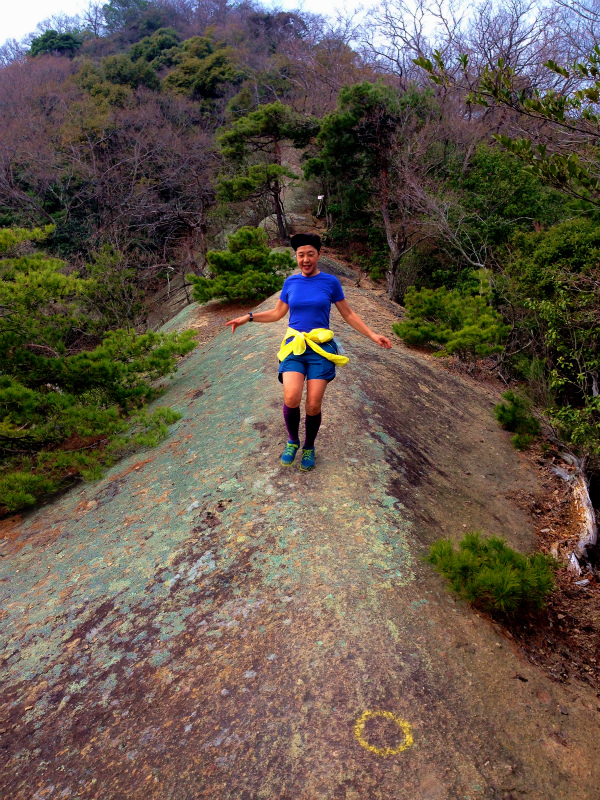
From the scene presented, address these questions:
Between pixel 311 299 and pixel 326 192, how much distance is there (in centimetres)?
1499

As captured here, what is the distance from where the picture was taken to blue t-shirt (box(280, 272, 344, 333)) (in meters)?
3.20

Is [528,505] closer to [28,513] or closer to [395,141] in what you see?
[28,513]

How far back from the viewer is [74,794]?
181 cm

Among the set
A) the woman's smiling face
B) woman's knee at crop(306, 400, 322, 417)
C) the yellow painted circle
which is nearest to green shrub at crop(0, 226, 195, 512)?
woman's knee at crop(306, 400, 322, 417)

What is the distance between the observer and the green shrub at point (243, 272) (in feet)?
28.7

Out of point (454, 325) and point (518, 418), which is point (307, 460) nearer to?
point (518, 418)

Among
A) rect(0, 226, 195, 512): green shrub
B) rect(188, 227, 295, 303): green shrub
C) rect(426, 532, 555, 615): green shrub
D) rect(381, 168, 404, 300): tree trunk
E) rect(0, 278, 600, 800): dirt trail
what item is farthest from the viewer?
rect(381, 168, 404, 300): tree trunk

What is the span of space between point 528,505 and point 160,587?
3225 mm

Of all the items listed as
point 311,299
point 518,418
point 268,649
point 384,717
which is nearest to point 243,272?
point 518,418

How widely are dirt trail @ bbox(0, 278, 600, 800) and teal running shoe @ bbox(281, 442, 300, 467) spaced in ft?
0.20

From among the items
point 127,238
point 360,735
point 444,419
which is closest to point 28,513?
point 360,735

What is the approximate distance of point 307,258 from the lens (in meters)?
3.12

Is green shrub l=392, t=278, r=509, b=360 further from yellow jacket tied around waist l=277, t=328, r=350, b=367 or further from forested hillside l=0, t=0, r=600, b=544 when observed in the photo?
yellow jacket tied around waist l=277, t=328, r=350, b=367

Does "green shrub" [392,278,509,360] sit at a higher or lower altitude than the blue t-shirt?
lower
